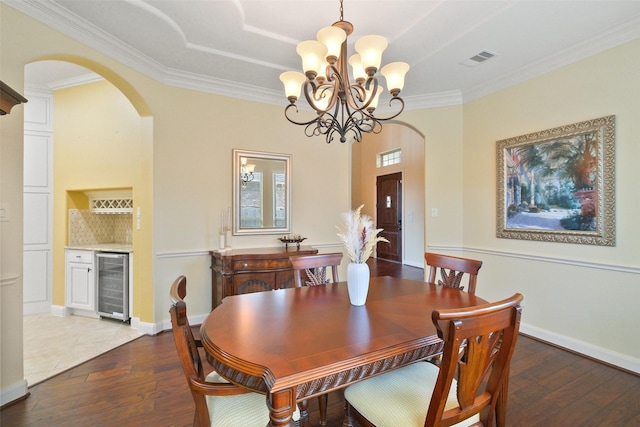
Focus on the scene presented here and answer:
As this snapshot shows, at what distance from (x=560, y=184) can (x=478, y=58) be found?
146 cm

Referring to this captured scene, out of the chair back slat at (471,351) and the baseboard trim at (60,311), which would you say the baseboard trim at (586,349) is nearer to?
the chair back slat at (471,351)

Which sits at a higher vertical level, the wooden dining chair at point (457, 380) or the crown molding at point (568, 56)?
the crown molding at point (568, 56)

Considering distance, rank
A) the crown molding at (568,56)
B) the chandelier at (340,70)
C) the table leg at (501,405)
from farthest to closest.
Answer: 1. the crown molding at (568,56)
2. the chandelier at (340,70)
3. the table leg at (501,405)

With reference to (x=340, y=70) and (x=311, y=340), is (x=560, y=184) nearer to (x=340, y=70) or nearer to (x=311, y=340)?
(x=340, y=70)

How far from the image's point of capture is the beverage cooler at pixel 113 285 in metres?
3.49

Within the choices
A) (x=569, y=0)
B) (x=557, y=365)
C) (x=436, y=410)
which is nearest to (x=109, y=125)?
(x=436, y=410)

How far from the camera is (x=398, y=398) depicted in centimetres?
131

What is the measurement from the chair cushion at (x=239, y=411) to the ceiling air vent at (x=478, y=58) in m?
3.33

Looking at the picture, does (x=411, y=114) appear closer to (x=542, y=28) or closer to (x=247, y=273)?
(x=542, y=28)

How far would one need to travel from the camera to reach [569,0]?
218cm

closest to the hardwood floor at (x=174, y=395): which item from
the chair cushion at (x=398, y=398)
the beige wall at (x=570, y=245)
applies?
the beige wall at (x=570, y=245)

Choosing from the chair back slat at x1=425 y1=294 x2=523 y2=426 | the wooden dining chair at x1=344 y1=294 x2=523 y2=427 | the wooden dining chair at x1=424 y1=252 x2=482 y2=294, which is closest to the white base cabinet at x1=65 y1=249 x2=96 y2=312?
the wooden dining chair at x1=344 y1=294 x2=523 y2=427

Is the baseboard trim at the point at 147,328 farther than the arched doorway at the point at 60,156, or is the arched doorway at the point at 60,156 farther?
the arched doorway at the point at 60,156

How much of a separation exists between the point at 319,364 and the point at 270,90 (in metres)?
3.44
